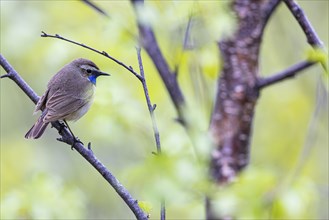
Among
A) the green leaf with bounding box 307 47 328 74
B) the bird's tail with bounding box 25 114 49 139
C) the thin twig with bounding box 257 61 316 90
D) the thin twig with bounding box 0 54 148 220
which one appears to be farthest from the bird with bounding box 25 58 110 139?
the green leaf with bounding box 307 47 328 74

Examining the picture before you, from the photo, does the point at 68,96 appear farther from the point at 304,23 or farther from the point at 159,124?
the point at 304,23

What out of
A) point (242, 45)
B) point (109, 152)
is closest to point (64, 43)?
point (242, 45)

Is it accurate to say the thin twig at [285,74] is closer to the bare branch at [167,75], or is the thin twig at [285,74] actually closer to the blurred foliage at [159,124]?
the blurred foliage at [159,124]

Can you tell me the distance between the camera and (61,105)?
143 inches

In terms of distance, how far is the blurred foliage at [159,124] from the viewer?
2.89m

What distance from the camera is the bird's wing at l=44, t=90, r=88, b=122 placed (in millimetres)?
3461

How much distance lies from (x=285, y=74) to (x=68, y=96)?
1377 mm

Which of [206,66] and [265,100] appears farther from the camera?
[265,100]

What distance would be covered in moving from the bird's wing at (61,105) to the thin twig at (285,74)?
110cm

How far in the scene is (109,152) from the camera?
27.9 ft

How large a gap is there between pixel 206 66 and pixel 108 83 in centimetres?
73

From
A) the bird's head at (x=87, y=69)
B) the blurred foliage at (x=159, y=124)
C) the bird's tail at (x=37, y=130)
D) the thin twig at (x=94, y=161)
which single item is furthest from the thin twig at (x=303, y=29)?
the bird's head at (x=87, y=69)

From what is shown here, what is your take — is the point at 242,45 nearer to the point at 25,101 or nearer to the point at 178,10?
the point at 178,10

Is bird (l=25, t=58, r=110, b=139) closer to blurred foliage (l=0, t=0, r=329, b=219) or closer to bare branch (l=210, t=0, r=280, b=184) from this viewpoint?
blurred foliage (l=0, t=0, r=329, b=219)
